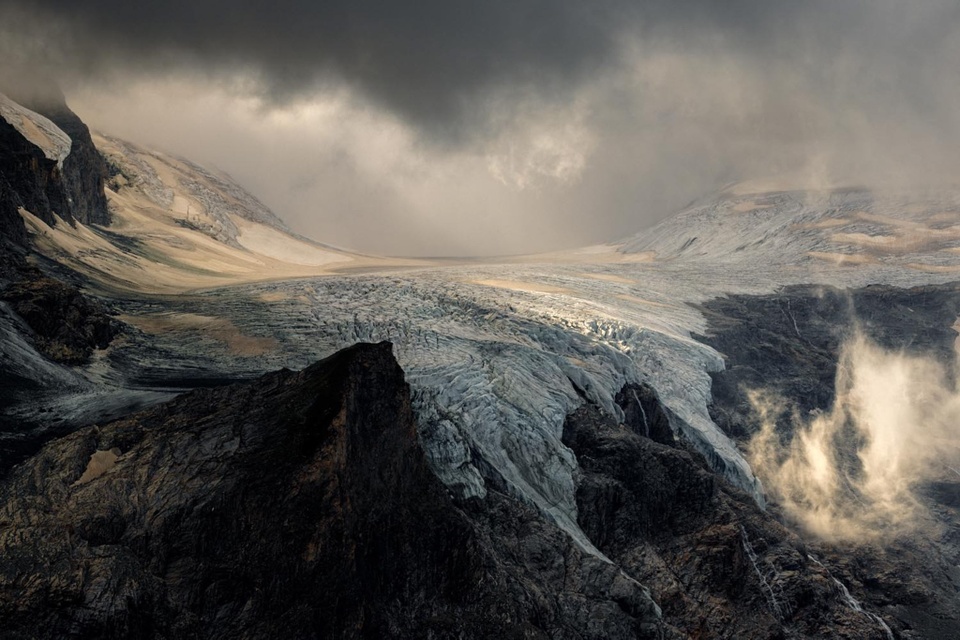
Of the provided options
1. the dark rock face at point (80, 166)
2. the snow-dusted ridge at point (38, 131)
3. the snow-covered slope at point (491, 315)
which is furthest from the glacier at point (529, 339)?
the dark rock face at point (80, 166)

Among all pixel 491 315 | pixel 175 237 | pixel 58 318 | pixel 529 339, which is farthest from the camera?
pixel 175 237

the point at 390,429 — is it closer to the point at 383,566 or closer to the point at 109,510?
the point at 383,566

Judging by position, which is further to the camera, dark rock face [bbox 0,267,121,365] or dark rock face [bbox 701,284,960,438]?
dark rock face [bbox 701,284,960,438]

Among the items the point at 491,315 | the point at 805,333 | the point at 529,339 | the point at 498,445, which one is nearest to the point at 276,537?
the point at 498,445

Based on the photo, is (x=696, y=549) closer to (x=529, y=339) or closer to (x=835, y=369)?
(x=529, y=339)

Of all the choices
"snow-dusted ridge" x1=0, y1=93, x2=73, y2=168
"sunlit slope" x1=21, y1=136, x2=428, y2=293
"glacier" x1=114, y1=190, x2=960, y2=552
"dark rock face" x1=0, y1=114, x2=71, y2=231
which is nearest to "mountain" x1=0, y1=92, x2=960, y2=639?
"glacier" x1=114, y1=190, x2=960, y2=552

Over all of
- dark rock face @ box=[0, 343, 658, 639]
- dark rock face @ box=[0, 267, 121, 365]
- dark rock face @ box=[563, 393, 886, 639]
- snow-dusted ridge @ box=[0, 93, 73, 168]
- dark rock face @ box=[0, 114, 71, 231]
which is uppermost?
snow-dusted ridge @ box=[0, 93, 73, 168]

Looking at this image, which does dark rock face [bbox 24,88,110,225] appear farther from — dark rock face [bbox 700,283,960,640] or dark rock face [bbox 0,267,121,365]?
dark rock face [bbox 700,283,960,640]

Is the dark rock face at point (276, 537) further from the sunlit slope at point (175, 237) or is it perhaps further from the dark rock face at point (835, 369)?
the sunlit slope at point (175, 237)
